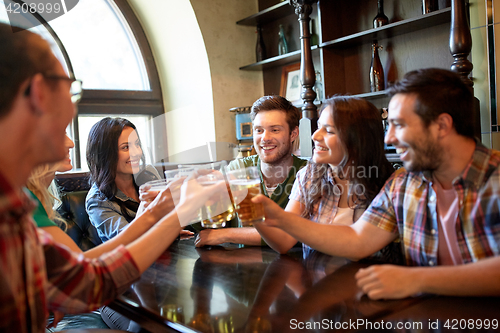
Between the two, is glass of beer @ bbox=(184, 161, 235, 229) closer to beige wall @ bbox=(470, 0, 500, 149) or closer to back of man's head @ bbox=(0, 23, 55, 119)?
back of man's head @ bbox=(0, 23, 55, 119)

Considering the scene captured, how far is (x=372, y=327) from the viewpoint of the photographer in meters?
0.82

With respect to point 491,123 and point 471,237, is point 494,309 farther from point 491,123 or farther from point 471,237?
point 491,123

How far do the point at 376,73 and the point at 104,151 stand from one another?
81.8 inches

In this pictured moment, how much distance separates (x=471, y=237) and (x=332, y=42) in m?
2.38

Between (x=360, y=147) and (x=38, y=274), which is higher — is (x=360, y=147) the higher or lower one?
the higher one

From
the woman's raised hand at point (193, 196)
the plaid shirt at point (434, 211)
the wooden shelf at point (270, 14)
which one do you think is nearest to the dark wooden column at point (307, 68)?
the wooden shelf at point (270, 14)

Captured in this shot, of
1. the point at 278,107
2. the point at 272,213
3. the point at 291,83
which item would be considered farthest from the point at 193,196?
the point at 291,83

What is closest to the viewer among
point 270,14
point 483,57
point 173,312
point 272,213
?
→ point 173,312

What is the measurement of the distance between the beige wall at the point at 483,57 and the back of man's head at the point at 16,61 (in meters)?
2.55

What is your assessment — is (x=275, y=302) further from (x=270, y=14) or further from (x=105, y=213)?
(x=270, y=14)

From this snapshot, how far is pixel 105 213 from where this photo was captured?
6.41 feet

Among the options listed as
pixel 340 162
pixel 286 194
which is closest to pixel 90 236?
pixel 286 194

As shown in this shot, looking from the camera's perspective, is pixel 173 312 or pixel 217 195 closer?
pixel 173 312

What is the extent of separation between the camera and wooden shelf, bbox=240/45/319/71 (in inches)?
140
